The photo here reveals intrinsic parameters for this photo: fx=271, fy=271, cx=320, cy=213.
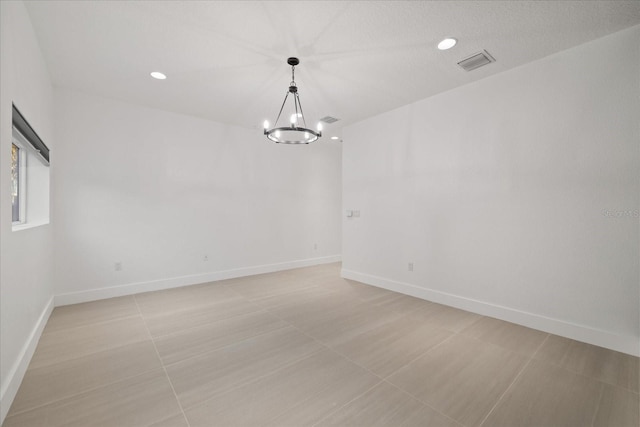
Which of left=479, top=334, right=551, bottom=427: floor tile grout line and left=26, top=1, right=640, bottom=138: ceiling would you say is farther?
left=26, top=1, right=640, bottom=138: ceiling

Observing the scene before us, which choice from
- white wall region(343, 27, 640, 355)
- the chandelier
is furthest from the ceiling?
white wall region(343, 27, 640, 355)

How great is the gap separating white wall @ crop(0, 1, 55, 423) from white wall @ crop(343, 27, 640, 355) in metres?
4.20

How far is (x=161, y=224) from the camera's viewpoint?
14.8 ft

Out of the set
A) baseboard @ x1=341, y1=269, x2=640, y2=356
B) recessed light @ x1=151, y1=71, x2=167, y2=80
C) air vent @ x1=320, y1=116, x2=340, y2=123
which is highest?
air vent @ x1=320, y1=116, x2=340, y2=123

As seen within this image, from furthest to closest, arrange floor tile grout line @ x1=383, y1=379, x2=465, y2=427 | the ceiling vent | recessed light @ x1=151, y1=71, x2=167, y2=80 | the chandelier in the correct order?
the ceiling vent → recessed light @ x1=151, y1=71, x2=167, y2=80 → the chandelier → floor tile grout line @ x1=383, y1=379, x2=465, y2=427

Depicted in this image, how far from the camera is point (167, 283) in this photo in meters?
4.52

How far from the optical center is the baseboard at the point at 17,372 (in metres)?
1.67

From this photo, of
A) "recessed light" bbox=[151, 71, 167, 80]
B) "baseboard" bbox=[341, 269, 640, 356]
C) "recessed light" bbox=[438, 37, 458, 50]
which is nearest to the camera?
"baseboard" bbox=[341, 269, 640, 356]

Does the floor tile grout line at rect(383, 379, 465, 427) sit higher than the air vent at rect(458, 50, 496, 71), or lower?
lower

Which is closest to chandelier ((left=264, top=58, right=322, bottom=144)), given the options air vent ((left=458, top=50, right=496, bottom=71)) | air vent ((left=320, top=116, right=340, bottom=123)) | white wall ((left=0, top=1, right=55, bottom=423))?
air vent ((left=320, top=116, right=340, bottom=123))

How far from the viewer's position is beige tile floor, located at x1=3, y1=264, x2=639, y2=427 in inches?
67.2

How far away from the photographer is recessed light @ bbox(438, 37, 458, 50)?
2.64 m

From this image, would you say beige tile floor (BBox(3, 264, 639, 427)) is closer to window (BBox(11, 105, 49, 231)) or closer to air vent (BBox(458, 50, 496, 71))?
window (BBox(11, 105, 49, 231))

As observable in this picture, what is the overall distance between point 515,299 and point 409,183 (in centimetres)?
203
